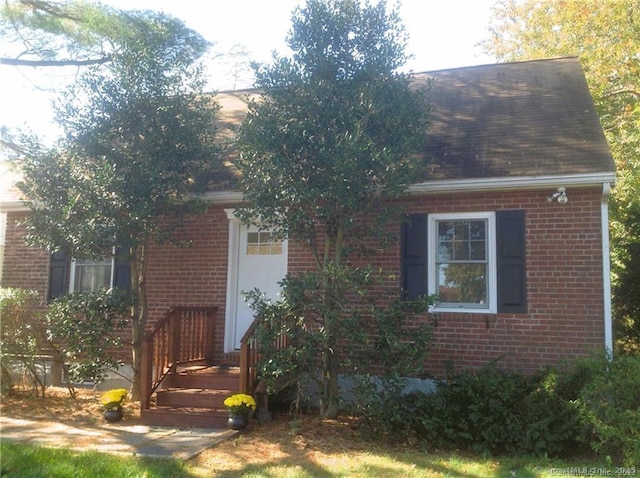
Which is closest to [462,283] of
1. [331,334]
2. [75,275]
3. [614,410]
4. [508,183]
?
[508,183]

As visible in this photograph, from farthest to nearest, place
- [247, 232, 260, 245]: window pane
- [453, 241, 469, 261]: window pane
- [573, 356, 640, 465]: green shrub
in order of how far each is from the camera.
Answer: [247, 232, 260, 245]: window pane
[453, 241, 469, 261]: window pane
[573, 356, 640, 465]: green shrub

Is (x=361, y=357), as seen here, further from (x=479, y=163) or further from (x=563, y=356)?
(x=479, y=163)

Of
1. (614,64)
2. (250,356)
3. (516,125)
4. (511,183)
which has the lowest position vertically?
(250,356)

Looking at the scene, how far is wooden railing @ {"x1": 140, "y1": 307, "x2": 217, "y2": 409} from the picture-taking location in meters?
7.58

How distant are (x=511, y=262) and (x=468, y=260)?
0.58 meters

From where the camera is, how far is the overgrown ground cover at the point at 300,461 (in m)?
5.37

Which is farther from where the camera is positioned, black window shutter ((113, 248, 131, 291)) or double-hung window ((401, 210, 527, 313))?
black window shutter ((113, 248, 131, 291))

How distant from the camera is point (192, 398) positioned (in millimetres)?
7645

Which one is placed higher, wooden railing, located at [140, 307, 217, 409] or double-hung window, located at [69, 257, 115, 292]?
double-hung window, located at [69, 257, 115, 292]

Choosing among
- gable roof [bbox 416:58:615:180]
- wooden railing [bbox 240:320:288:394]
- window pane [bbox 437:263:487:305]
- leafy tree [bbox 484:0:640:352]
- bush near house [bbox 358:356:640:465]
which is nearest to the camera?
bush near house [bbox 358:356:640:465]

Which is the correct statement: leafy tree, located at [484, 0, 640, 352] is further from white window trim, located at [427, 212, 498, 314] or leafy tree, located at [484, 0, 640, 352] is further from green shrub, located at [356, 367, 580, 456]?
green shrub, located at [356, 367, 580, 456]

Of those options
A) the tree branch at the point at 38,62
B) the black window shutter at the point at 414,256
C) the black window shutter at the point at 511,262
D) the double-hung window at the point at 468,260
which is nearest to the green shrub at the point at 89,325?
the black window shutter at the point at 414,256

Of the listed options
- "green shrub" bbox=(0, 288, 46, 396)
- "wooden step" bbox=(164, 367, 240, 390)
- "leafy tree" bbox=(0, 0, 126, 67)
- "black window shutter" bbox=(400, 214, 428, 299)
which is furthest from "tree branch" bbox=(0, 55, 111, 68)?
"black window shutter" bbox=(400, 214, 428, 299)

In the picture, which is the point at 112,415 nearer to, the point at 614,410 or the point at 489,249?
the point at 489,249
